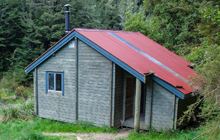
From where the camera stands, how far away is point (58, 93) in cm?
1497

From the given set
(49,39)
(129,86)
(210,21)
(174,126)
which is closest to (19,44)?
(49,39)

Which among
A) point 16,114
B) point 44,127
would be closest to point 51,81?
point 44,127

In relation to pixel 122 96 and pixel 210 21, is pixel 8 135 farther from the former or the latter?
pixel 210 21

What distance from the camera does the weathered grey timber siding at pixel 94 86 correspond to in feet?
44.4

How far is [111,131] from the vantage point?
13.2 meters

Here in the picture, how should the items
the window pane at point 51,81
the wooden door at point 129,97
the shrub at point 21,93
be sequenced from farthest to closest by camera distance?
1. the shrub at point 21,93
2. the window pane at point 51,81
3. the wooden door at point 129,97

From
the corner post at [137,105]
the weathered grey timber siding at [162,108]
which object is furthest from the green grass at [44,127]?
the weathered grey timber siding at [162,108]

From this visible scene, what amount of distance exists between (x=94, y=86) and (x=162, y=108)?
10.4ft

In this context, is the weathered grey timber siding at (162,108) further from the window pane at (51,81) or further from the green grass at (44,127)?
the window pane at (51,81)

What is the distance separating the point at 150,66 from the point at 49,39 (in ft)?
73.5

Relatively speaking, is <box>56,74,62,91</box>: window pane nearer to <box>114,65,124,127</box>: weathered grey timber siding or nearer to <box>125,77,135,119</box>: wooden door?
<box>114,65,124,127</box>: weathered grey timber siding

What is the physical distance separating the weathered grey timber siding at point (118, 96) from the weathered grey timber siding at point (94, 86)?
304 mm

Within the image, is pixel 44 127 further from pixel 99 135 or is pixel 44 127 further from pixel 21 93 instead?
pixel 21 93

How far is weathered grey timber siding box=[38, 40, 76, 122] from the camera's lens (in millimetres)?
14469
